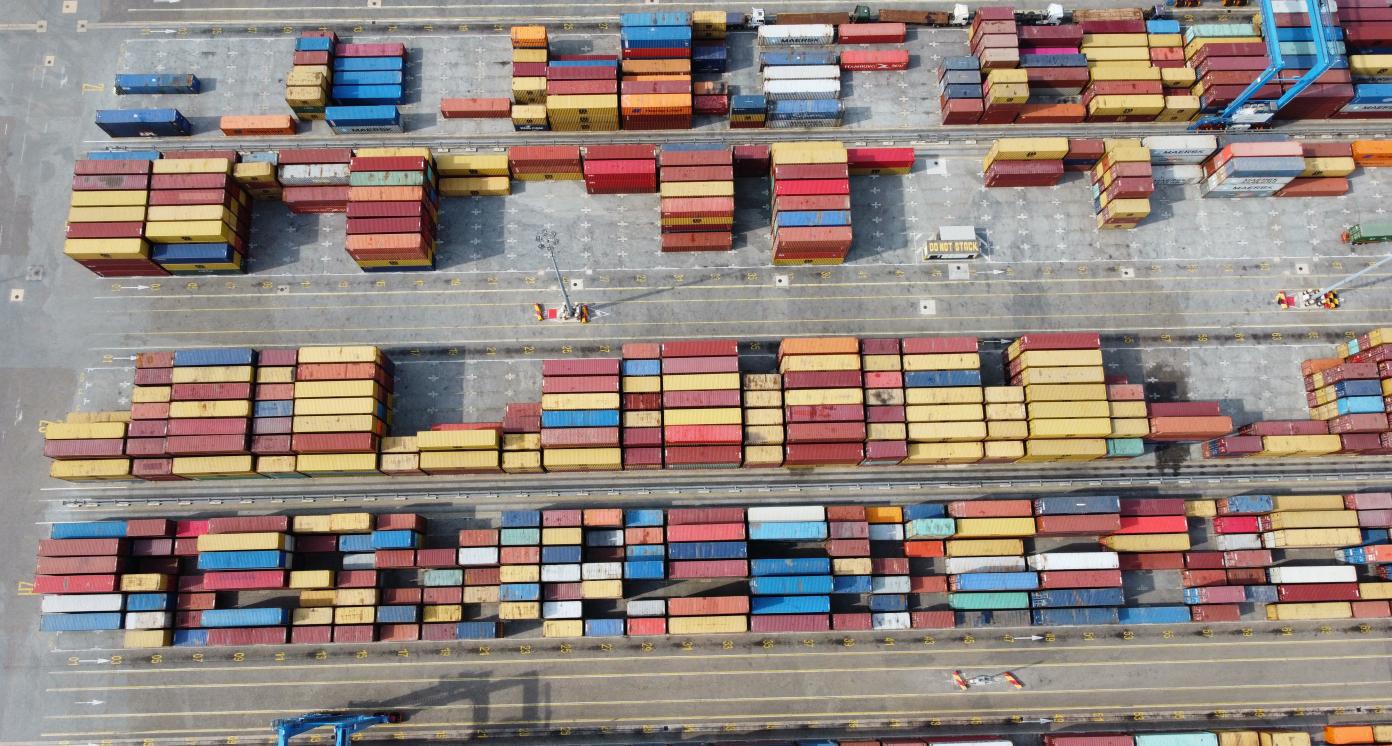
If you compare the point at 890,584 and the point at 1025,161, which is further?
the point at 1025,161

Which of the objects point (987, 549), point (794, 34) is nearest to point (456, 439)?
point (987, 549)

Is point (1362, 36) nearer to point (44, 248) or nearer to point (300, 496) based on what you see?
point (300, 496)

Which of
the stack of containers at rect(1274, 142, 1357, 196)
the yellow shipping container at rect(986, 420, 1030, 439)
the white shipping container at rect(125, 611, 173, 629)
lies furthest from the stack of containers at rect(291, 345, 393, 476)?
the stack of containers at rect(1274, 142, 1357, 196)

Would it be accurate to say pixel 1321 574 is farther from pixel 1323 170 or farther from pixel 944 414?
pixel 1323 170

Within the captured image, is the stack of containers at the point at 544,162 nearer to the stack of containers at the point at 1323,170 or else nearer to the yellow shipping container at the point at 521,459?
the yellow shipping container at the point at 521,459

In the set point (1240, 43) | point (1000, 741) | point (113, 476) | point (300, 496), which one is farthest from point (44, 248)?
point (1240, 43)
